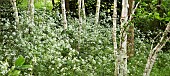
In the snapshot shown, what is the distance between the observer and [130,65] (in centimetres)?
912

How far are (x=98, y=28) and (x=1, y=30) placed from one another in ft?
11.8

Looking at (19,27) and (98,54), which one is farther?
(19,27)

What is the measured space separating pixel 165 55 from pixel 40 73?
4.67 metres

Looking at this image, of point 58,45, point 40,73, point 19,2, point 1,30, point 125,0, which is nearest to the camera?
point 125,0

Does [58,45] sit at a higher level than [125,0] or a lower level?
lower

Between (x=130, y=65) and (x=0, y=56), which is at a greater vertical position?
(x=0, y=56)

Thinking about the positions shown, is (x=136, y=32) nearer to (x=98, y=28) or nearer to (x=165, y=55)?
(x=98, y=28)

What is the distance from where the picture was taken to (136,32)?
12.5 metres

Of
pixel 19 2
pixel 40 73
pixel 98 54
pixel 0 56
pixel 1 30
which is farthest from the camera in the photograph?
pixel 19 2

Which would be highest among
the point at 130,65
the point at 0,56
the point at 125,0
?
the point at 125,0

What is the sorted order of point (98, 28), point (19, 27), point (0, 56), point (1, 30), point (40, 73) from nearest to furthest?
point (40, 73)
point (0, 56)
point (19, 27)
point (1, 30)
point (98, 28)

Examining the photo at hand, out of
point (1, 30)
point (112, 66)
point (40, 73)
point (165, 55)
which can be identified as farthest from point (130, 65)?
point (1, 30)

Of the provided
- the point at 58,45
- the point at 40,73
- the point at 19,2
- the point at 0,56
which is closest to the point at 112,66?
the point at 58,45

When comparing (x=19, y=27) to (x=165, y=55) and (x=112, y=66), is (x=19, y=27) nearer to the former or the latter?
(x=112, y=66)
